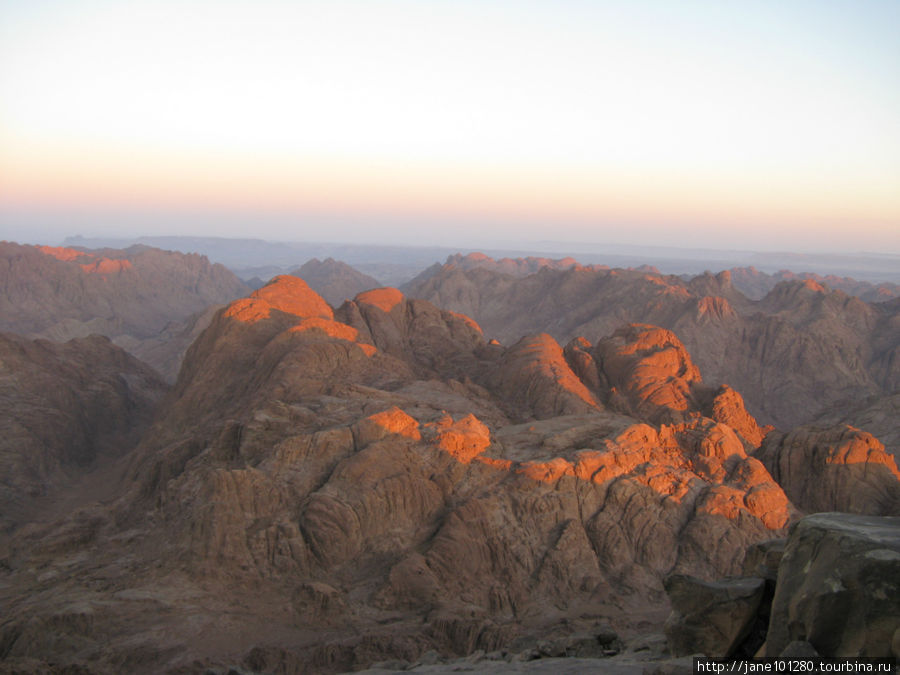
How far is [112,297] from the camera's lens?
113500 mm

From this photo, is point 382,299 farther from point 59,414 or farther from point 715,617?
point 715,617

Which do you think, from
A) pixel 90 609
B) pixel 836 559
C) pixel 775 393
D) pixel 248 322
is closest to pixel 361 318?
pixel 248 322

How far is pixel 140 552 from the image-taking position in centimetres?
2311

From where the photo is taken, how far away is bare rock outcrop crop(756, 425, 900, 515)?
2653 cm

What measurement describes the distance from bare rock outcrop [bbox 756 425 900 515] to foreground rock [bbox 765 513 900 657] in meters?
20.0

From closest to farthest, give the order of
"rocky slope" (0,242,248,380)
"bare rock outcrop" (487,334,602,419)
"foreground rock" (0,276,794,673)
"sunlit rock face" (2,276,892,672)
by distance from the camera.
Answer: "foreground rock" (0,276,794,673) < "sunlit rock face" (2,276,892,672) < "bare rock outcrop" (487,334,602,419) < "rocky slope" (0,242,248,380)

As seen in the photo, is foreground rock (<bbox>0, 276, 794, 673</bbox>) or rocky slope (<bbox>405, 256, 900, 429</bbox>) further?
rocky slope (<bbox>405, 256, 900, 429</bbox>)

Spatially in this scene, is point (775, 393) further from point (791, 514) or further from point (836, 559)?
point (836, 559)

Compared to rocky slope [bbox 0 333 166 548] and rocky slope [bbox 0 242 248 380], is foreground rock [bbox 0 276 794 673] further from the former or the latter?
rocky slope [bbox 0 242 248 380]

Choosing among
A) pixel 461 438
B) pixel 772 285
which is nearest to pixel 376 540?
pixel 461 438

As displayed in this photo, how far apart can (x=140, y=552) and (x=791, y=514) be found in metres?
24.3

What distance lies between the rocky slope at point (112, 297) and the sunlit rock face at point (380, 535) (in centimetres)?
4811

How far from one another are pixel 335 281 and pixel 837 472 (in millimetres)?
133358

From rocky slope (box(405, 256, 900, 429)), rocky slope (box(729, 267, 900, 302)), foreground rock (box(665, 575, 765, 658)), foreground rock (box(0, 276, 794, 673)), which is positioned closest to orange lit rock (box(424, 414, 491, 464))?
foreground rock (box(0, 276, 794, 673))
